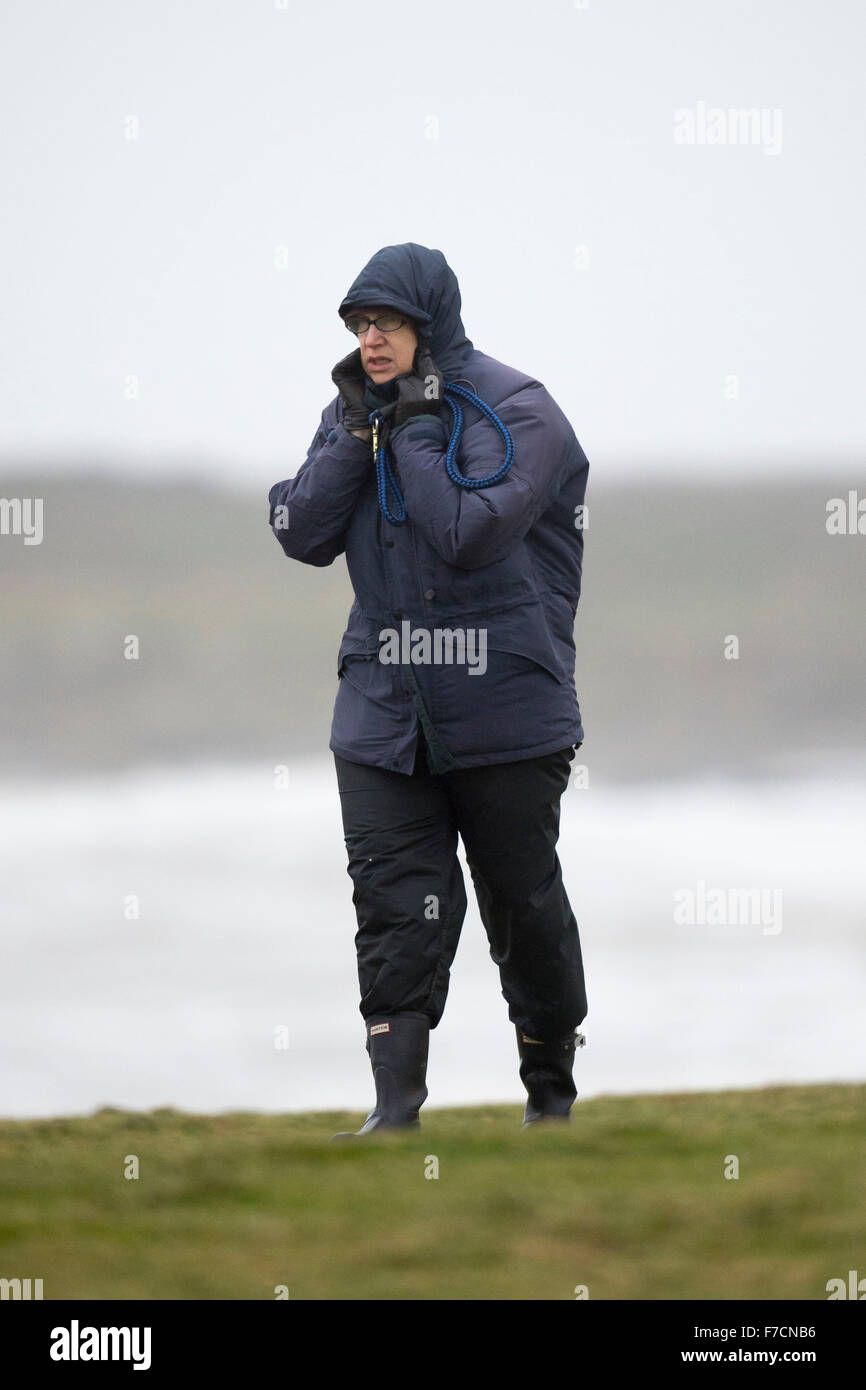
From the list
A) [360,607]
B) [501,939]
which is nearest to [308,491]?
[360,607]

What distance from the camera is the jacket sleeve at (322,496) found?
4.32 metres

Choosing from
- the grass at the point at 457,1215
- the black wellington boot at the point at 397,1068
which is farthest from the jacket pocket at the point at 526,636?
the grass at the point at 457,1215

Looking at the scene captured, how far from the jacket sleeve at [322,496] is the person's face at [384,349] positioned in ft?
0.56

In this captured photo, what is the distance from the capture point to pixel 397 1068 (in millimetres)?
4344

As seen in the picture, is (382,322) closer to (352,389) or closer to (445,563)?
(352,389)

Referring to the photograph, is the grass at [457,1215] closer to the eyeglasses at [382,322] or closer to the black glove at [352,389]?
the black glove at [352,389]

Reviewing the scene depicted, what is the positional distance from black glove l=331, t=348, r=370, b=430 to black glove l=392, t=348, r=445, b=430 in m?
0.09

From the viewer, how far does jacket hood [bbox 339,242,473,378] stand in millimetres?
4305

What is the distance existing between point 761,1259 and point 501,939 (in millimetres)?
1838

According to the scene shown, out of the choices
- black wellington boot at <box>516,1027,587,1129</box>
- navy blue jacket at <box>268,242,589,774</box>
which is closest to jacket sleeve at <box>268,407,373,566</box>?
navy blue jacket at <box>268,242,589,774</box>

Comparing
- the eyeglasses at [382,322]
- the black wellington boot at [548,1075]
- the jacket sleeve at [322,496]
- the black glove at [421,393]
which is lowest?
the black wellington boot at [548,1075]

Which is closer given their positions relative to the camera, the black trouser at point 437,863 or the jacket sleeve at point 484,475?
the jacket sleeve at point 484,475
